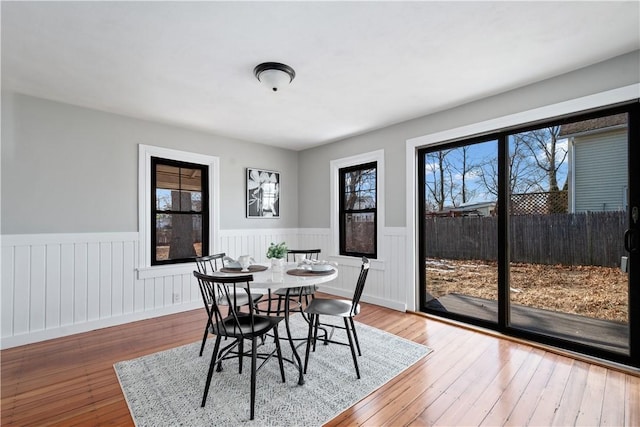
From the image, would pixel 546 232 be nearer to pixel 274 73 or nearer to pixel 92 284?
pixel 274 73

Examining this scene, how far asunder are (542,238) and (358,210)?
2.42 metres

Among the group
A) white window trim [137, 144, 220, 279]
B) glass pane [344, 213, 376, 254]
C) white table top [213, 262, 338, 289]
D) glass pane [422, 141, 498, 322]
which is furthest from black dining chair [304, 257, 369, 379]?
white window trim [137, 144, 220, 279]

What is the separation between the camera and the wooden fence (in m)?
2.58

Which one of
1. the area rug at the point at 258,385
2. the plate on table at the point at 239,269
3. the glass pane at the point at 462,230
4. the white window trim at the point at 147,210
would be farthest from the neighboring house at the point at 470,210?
the white window trim at the point at 147,210

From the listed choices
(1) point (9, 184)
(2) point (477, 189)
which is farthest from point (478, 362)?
(1) point (9, 184)

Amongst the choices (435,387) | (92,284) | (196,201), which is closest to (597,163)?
(435,387)

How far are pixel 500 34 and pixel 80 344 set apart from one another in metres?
4.65

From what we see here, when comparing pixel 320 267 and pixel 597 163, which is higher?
pixel 597 163

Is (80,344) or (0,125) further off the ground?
(0,125)

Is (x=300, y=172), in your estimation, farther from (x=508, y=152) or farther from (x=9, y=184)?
(x=9, y=184)

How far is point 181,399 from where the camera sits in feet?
6.70

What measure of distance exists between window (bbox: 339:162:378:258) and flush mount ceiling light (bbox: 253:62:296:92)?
222 cm

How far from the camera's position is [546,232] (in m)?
2.90

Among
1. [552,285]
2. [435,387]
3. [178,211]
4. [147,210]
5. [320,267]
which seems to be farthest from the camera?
[178,211]
